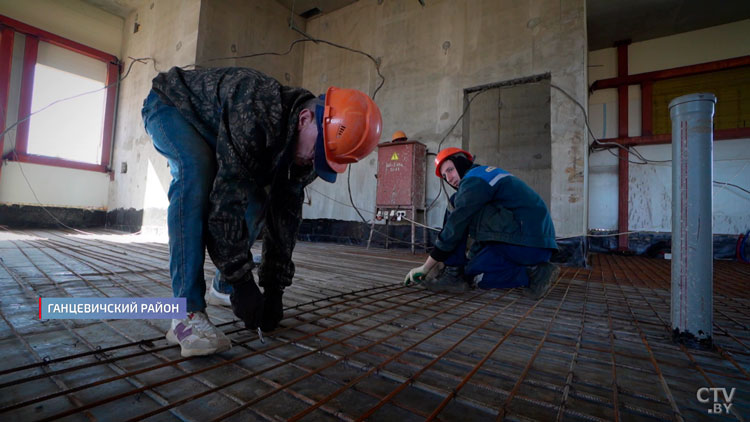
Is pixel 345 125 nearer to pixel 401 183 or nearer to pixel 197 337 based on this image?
pixel 197 337

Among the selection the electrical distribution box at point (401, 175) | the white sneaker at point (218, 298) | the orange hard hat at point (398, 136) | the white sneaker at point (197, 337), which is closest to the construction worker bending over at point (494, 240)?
the white sneaker at point (218, 298)

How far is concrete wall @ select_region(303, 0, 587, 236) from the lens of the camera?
15.2 ft

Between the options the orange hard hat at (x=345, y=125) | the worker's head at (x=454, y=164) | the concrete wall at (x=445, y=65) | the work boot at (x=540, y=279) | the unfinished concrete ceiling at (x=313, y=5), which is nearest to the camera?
the orange hard hat at (x=345, y=125)

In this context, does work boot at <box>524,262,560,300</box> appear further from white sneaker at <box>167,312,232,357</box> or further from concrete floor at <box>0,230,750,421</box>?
white sneaker at <box>167,312,232,357</box>

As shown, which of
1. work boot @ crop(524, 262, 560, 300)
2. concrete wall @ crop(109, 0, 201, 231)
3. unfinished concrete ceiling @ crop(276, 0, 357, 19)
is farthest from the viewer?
unfinished concrete ceiling @ crop(276, 0, 357, 19)

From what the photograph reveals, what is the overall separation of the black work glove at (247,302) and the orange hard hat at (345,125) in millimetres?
552

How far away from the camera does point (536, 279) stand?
2.28 meters

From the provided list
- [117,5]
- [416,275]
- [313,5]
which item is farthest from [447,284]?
[117,5]

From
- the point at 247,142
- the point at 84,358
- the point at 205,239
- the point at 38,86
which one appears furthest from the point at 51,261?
the point at 38,86

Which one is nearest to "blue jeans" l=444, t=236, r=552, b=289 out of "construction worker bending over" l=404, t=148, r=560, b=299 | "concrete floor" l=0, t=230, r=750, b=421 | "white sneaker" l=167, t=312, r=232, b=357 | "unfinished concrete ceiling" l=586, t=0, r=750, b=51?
"construction worker bending over" l=404, t=148, r=560, b=299

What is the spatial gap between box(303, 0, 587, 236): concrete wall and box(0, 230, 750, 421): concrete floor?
3198 millimetres

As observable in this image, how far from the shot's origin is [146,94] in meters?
7.18

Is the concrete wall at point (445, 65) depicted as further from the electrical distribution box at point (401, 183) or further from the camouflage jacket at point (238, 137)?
the camouflage jacket at point (238, 137)

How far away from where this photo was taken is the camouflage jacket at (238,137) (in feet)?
3.67
